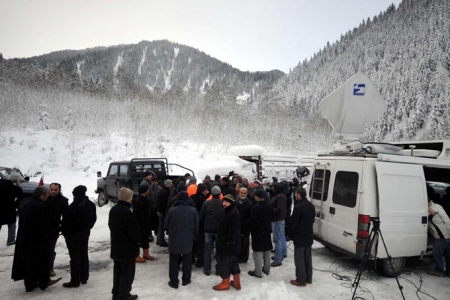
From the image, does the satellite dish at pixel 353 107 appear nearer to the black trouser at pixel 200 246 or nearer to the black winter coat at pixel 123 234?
the black trouser at pixel 200 246

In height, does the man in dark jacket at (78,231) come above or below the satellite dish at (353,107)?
below

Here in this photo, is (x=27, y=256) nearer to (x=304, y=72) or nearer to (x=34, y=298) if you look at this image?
(x=34, y=298)

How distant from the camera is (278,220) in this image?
5.70 meters

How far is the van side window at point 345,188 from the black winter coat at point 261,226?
5.31 ft

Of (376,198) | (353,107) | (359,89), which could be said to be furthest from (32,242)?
(359,89)

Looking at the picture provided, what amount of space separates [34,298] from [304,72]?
95.0 m

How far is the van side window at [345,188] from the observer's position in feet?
16.1

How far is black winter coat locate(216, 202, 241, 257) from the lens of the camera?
4.31 metres

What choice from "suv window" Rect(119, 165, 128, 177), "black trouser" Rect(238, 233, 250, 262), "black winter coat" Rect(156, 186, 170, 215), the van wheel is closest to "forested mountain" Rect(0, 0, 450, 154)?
"suv window" Rect(119, 165, 128, 177)

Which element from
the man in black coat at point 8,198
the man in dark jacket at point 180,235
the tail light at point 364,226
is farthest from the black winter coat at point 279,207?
the man in black coat at point 8,198

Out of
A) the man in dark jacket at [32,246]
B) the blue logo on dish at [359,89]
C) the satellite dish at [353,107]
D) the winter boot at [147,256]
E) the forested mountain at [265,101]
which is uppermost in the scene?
the forested mountain at [265,101]

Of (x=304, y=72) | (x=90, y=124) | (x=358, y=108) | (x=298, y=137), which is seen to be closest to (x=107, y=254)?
(x=358, y=108)

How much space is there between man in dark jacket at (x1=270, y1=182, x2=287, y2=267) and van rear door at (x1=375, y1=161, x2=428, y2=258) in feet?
6.22

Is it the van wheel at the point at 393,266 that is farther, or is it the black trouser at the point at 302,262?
the van wheel at the point at 393,266
